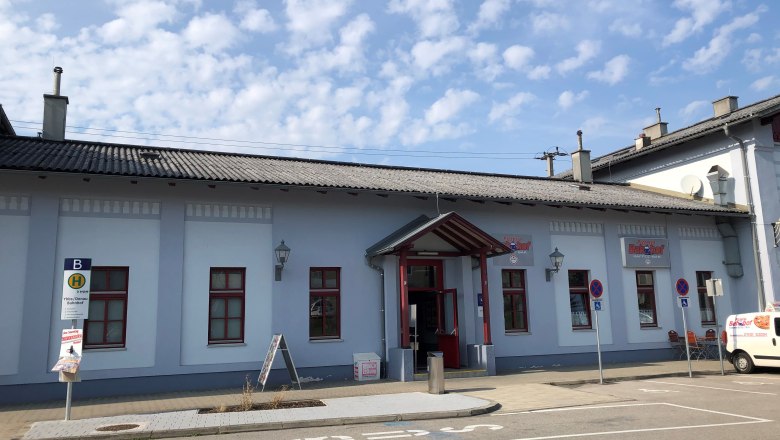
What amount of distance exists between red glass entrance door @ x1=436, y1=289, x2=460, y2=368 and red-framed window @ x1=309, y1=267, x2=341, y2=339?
3277mm

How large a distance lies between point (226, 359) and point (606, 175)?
21.1 m

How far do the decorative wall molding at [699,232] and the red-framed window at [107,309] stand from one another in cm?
1816

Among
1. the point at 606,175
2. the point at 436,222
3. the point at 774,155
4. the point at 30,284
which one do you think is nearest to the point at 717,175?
the point at 774,155

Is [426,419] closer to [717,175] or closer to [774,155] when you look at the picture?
[717,175]

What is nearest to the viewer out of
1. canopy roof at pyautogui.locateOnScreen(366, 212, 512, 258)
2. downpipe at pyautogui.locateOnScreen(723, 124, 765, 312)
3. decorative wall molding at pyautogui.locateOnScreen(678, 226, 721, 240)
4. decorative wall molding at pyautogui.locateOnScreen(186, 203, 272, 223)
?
decorative wall molding at pyautogui.locateOnScreen(186, 203, 272, 223)

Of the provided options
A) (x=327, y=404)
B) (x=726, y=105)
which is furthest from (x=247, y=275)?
(x=726, y=105)

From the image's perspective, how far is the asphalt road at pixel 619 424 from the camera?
28.5 feet

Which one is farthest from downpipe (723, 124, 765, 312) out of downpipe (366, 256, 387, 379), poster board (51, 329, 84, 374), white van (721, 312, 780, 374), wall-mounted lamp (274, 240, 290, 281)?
poster board (51, 329, 84, 374)

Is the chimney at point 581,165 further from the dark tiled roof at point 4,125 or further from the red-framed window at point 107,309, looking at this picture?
the dark tiled roof at point 4,125

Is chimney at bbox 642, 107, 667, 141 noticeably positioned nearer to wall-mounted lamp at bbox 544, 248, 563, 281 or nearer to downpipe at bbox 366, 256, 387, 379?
wall-mounted lamp at bbox 544, 248, 563, 281

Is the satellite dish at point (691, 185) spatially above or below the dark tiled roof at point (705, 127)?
below

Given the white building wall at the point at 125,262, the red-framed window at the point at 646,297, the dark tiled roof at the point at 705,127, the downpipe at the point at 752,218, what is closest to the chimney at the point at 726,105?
the dark tiled roof at the point at 705,127

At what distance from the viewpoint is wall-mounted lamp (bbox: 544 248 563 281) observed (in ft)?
60.5

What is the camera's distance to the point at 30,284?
1313 cm
